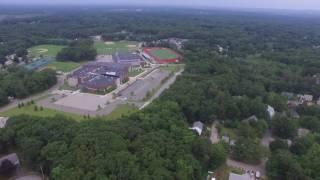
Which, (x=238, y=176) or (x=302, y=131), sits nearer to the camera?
(x=238, y=176)

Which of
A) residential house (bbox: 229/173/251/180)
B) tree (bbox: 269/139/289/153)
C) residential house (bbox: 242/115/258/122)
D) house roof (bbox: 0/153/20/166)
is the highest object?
residential house (bbox: 242/115/258/122)

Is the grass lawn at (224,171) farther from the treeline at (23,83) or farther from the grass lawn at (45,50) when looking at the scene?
the grass lawn at (45,50)

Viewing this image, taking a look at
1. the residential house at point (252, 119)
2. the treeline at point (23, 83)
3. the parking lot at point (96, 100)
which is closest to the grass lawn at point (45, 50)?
the treeline at point (23, 83)

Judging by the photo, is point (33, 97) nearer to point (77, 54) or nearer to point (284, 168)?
point (77, 54)

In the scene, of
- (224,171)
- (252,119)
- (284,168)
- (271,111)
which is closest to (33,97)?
(224,171)

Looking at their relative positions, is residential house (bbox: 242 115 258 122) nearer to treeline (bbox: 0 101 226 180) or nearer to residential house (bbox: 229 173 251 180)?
treeline (bbox: 0 101 226 180)

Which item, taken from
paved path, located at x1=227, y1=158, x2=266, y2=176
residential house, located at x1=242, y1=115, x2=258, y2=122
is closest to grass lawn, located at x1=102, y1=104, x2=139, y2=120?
residential house, located at x1=242, y1=115, x2=258, y2=122
